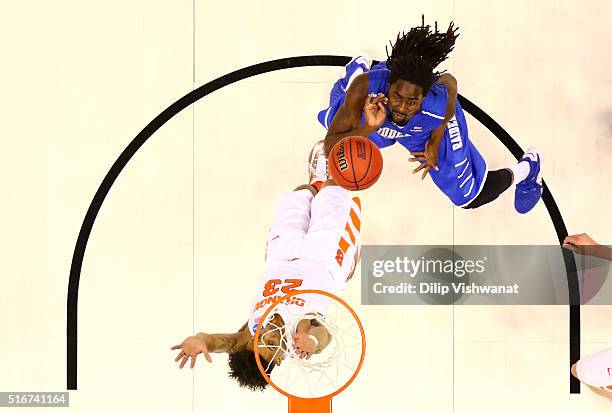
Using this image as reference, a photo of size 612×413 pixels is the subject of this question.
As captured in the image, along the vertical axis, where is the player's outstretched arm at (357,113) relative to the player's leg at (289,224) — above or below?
above

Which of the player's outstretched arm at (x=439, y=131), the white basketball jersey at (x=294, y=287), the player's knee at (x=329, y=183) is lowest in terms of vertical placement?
the white basketball jersey at (x=294, y=287)

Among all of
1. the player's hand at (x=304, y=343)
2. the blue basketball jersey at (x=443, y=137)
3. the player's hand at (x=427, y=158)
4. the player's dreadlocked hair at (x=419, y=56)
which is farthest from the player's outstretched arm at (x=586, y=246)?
the player's hand at (x=304, y=343)

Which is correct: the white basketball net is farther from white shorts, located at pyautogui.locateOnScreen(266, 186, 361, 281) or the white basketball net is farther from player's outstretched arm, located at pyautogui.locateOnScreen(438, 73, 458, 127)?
player's outstretched arm, located at pyautogui.locateOnScreen(438, 73, 458, 127)

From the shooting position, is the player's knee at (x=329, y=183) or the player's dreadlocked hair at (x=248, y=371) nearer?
the player's dreadlocked hair at (x=248, y=371)

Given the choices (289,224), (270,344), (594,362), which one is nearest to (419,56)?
(289,224)

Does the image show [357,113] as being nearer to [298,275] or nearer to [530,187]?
[298,275]

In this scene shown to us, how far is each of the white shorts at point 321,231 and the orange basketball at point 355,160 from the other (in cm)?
26

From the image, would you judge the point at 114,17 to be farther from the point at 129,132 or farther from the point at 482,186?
the point at 482,186

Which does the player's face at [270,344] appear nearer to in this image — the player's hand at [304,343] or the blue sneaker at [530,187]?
the player's hand at [304,343]

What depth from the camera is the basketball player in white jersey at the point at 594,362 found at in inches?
177

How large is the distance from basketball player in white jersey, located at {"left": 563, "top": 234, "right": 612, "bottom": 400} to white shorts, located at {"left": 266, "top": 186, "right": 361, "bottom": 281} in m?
1.94

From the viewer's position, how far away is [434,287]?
5.10 meters

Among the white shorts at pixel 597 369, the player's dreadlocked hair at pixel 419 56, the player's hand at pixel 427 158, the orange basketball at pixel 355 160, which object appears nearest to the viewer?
the player's dreadlocked hair at pixel 419 56

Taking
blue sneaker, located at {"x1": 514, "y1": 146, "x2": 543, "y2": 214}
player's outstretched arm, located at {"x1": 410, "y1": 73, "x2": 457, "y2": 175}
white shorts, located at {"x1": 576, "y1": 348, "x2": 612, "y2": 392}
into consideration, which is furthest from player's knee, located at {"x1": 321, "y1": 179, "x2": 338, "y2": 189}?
white shorts, located at {"x1": 576, "y1": 348, "x2": 612, "y2": 392}
